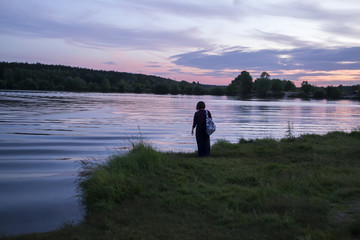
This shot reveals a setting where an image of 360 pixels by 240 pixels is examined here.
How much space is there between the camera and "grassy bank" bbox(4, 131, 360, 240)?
5449 mm

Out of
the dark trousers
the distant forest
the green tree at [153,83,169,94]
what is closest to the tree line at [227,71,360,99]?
the distant forest

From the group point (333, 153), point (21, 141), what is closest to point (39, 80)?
point (21, 141)

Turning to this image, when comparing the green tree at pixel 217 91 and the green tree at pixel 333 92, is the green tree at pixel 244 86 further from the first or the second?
the green tree at pixel 333 92

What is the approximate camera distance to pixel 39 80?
147 meters

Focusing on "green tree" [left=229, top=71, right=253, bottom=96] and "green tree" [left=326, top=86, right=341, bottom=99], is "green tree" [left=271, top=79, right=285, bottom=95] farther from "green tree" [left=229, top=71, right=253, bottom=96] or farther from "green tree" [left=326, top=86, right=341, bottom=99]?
"green tree" [left=326, top=86, right=341, bottom=99]

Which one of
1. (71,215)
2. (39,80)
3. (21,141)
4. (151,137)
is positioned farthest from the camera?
(39,80)

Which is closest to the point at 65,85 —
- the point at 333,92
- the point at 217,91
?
the point at 217,91

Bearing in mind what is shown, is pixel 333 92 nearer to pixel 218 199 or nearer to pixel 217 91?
pixel 217 91

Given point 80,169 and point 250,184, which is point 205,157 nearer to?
point 250,184

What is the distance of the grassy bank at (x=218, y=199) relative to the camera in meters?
5.45

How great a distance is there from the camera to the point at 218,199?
23.0 ft

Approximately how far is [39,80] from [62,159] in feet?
486

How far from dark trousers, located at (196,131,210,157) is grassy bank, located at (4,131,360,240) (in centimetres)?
77

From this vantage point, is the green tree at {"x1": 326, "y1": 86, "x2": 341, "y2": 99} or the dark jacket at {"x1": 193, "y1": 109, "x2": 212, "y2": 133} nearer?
the dark jacket at {"x1": 193, "y1": 109, "x2": 212, "y2": 133}
